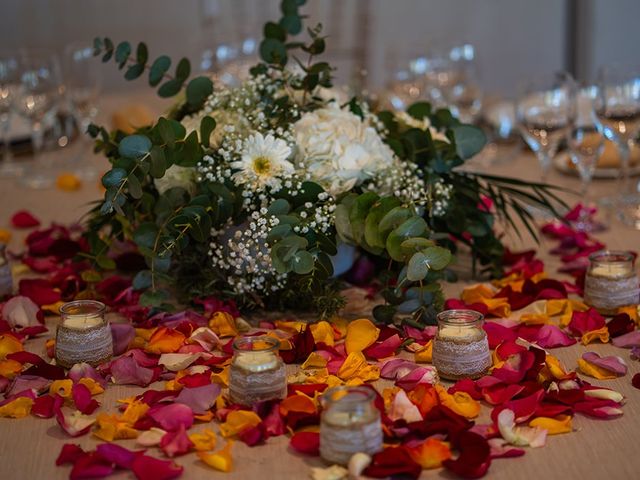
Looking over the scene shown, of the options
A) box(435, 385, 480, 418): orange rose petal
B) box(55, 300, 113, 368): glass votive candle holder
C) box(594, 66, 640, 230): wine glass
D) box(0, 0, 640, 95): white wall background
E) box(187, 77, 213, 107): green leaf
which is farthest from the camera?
box(0, 0, 640, 95): white wall background

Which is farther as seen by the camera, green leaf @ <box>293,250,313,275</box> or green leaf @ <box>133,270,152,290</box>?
green leaf @ <box>133,270,152,290</box>

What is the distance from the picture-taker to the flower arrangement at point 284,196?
1198 millimetres

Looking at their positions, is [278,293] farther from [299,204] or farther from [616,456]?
[616,456]

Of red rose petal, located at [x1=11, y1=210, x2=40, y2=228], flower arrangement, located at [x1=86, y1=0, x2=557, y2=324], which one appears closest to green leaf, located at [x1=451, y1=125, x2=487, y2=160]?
flower arrangement, located at [x1=86, y1=0, x2=557, y2=324]

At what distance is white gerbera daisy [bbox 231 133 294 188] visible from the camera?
1235 millimetres

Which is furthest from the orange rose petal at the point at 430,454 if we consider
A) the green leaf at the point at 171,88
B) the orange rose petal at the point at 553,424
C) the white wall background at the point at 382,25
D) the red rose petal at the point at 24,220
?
the white wall background at the point at 382,25

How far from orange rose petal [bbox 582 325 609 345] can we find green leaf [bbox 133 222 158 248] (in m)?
0.55

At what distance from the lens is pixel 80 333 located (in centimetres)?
110

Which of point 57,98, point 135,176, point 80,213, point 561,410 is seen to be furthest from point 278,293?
point 57,98

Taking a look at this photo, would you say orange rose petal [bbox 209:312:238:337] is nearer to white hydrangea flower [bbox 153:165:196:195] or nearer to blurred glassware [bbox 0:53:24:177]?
white hydrangea flower [bbox 153:165:196:195]

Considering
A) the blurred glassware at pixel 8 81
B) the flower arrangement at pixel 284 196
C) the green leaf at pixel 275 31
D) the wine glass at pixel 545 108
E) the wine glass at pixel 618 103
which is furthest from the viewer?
the blurred glassware at pixel 8 81

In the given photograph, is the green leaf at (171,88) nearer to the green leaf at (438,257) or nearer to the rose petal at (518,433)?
the green leaf at (438,257)

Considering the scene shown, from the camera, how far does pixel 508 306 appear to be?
1.28 metres

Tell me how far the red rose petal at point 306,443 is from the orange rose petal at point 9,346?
1.42ft
